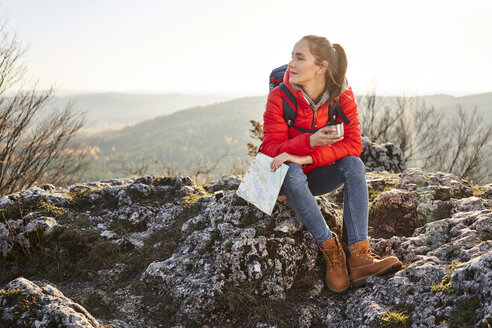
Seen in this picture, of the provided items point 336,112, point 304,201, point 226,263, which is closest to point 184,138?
point 336,112

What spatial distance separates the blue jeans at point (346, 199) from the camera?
10.3 ft

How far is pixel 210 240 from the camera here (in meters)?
3.74

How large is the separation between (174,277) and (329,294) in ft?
5.51

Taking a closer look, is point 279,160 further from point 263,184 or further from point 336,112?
point 336,112

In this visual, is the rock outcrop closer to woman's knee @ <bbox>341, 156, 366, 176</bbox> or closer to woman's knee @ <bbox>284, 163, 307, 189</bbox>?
Result: woman's knee @ <bbox>341, 156, 366, 176</bbox>

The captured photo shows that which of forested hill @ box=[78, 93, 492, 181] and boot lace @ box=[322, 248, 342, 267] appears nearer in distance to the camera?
boot lace @ box=[322, 248, 342, 267]

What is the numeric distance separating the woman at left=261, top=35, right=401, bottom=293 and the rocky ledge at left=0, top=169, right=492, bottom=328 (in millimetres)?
287

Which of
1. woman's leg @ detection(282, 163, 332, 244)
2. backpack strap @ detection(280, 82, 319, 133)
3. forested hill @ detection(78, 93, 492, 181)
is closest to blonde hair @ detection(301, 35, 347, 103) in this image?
backpack strap @ detection(280, 82, 319, 133)

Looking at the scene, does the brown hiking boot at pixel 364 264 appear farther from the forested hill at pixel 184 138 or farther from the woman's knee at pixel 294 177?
the forested hill at pixel 184 138

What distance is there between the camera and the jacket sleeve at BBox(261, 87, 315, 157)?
3.27 metres

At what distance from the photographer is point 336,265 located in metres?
3.21

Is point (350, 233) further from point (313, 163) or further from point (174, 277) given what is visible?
point (174, 277)

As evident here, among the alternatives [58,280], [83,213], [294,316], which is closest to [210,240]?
[294,316]

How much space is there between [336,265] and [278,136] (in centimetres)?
147
